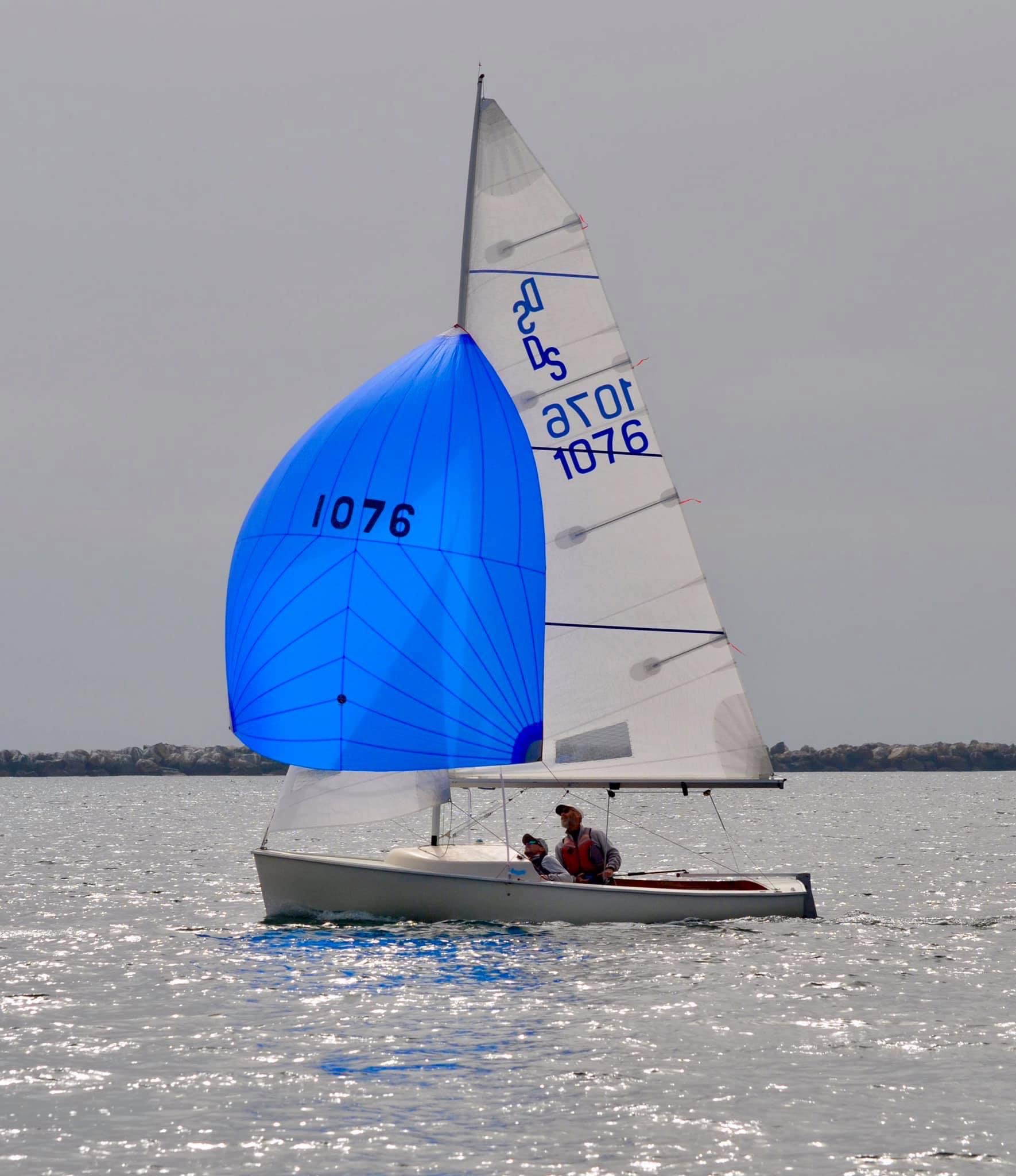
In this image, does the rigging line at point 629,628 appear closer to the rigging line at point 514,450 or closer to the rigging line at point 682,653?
the rigging line at point 682,653

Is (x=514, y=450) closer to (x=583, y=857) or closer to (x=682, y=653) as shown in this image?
(x=682, y=653)

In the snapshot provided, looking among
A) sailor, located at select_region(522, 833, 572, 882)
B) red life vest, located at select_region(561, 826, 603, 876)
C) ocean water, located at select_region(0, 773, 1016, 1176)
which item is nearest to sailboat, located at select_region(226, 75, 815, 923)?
sailor, located at select_region(522, 833, 572, 882)

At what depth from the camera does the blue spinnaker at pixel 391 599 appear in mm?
18578

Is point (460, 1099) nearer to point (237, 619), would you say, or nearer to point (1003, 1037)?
point (1003, 1037)

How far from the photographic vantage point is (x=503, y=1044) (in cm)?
1274

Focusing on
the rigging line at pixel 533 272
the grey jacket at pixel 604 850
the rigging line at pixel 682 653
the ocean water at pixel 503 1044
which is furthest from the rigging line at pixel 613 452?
the ocean water at pixel 503 1044

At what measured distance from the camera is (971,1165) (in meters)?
9.55

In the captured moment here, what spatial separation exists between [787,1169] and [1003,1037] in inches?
197

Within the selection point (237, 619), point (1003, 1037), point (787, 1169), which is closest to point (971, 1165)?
point (787, 1169)

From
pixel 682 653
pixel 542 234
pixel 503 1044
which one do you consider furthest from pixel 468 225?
pixel 503 1044

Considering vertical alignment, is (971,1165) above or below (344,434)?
below

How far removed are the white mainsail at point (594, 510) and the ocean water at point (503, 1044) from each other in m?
2.58

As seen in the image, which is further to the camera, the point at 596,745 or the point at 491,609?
the point at 596,745

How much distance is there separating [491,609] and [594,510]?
7.14 ft
